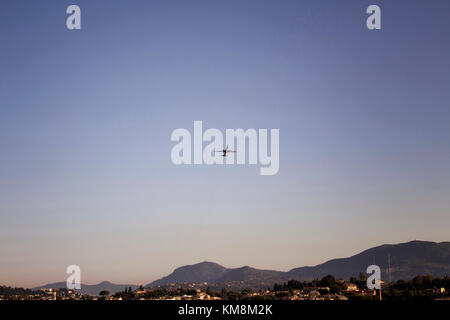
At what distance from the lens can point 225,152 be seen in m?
146
